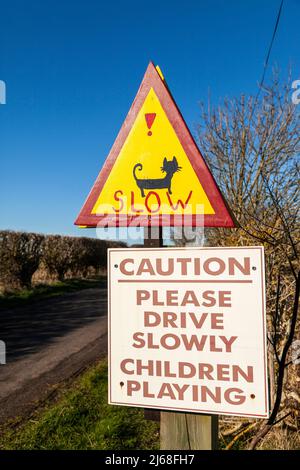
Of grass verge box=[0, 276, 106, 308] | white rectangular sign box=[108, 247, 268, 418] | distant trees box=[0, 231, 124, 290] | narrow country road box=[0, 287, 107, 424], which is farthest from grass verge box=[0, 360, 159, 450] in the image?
distant trees box=[0, 231, 124, 290]

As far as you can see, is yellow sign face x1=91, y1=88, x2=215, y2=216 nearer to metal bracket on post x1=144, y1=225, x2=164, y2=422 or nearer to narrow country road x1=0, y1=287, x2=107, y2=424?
metal bracket on post x1=144, y1=225, x2=164, y2=422

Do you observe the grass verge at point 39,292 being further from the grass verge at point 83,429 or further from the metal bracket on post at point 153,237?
the metal bracket on post at point 153,237

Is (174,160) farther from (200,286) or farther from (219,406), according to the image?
(219,406)

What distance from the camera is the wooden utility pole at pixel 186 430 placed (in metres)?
1.52

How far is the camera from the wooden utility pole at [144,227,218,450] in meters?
1.52

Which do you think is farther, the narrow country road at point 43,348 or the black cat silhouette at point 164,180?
the narrow country road at point 43,348

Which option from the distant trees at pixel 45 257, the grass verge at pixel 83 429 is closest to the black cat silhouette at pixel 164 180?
the grass verge at pixel 83 429

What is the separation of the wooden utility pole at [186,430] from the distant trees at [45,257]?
12.1 meters

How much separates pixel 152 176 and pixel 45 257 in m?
15.9

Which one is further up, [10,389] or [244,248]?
[244,248]

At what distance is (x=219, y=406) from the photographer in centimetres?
142
